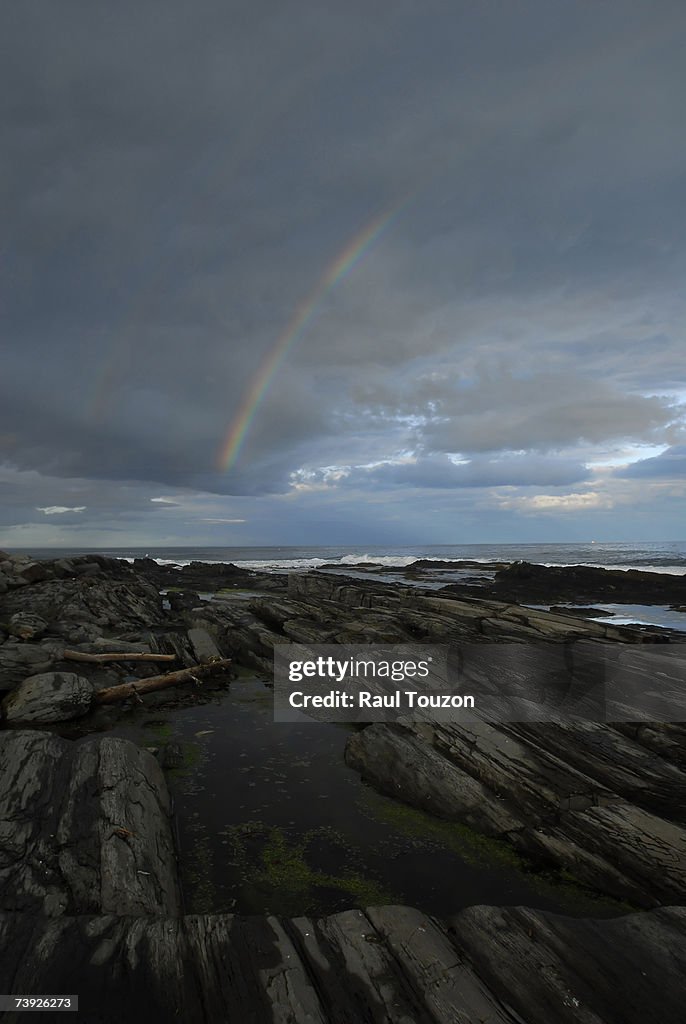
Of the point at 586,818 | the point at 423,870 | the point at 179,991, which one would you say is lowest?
the point at 423,870

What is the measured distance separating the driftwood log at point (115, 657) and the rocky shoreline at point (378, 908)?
0.58 meters

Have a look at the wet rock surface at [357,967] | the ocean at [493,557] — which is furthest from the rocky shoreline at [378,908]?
the ocean at [493,557]

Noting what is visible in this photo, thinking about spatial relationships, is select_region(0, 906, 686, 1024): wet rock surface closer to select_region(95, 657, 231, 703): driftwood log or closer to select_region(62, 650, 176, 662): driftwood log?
select_region(95, 657, 231, 703): driftwood log

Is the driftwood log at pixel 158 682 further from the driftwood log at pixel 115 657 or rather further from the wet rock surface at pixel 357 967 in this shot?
the wet rock surface at pixel 357 967

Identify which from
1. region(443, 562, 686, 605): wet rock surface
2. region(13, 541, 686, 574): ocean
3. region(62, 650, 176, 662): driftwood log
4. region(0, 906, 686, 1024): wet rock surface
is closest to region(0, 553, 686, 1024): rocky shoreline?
region(0, 906, 686, 1024): wet rock surface

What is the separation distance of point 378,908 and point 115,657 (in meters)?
14.9

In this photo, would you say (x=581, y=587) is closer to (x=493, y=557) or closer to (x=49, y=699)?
(x=49, y=699)

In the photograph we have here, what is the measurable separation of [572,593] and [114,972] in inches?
1904

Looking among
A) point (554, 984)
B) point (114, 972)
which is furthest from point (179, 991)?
point (554, 984)

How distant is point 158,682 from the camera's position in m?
16.1

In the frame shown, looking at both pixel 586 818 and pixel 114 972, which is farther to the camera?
pixel 586 818

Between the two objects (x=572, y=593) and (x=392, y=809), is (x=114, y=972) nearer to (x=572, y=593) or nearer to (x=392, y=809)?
(x=392, y=809)

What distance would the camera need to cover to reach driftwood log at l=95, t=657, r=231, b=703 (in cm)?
1462

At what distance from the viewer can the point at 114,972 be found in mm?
4305
